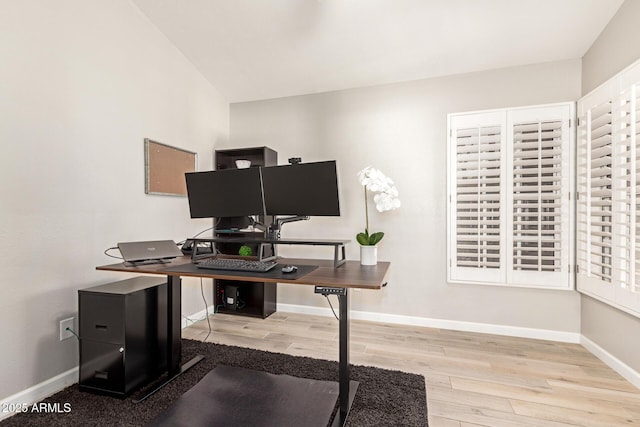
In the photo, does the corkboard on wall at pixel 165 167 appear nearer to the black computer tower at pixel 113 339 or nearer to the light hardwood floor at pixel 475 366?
the black computer tower at pixel 113 339

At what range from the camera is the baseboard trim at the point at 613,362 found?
1.90 meters

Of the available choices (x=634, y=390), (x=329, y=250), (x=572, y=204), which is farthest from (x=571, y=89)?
(x=329, y=250)

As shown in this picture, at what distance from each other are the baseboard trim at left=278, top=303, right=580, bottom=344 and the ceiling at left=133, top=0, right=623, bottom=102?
2.33 m

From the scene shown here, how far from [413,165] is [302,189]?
1.43 metres

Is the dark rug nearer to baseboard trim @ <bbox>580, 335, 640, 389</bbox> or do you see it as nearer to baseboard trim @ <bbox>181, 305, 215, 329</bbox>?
baseboard trim @ <bbox>181, 305, 215, 329</bbox>

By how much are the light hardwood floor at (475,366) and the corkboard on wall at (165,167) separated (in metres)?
1.33

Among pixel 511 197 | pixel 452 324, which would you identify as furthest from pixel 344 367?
pixel 511 197

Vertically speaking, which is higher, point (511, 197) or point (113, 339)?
point (511, 197)

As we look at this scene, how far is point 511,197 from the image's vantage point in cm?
260

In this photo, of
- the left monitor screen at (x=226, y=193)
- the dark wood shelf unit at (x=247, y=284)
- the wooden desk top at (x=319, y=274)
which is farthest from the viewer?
the dark wood shelf unit at (x=247, y=284)

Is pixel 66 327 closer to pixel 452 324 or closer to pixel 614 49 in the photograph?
pixel 452 324

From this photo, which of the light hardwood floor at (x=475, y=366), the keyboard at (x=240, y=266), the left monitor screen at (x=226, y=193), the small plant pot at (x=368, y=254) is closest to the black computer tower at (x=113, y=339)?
the keyboard at (x=240, y=266)

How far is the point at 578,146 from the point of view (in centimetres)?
245

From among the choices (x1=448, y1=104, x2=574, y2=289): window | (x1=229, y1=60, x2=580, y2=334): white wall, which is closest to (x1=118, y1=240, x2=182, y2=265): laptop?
(x1=229, y1=60, x2=580, y2=334): white wall
